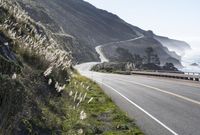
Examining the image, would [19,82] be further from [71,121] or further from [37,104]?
[71,121]

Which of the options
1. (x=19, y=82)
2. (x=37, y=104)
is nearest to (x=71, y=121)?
(x=37, y=104)

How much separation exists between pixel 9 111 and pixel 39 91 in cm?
460

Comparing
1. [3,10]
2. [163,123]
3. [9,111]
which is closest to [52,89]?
[163,123]

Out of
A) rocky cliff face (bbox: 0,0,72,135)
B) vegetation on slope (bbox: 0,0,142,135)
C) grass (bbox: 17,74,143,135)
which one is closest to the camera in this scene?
rocky cliff face (bbox: 0,0,72,135)

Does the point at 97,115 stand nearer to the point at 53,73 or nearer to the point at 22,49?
the point at 53,73

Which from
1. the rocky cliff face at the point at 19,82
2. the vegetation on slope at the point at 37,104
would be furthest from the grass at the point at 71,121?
the rocky cliff face at the point at 19,82

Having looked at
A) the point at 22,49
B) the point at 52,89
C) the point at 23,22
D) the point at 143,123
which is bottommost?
the point at 143,123

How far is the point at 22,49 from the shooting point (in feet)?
46.1

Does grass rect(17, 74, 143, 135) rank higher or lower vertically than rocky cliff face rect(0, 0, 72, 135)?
lower

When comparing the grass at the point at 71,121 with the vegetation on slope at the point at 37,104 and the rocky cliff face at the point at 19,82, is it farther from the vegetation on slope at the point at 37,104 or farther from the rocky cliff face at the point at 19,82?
the rocky cliff face at the point at 19,82

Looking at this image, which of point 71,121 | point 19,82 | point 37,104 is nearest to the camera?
point 19,82

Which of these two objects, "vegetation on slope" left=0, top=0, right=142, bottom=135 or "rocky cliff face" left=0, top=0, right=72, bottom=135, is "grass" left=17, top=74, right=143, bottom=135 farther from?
"rocky cliff face" left=0, top=0, right=72, bottom=135

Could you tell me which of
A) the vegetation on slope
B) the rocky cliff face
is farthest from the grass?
the rocky cliff face

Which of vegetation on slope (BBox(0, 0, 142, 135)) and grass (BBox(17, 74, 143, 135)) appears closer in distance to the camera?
vegetation on slope (BBox(0, 0, 142, 135))
